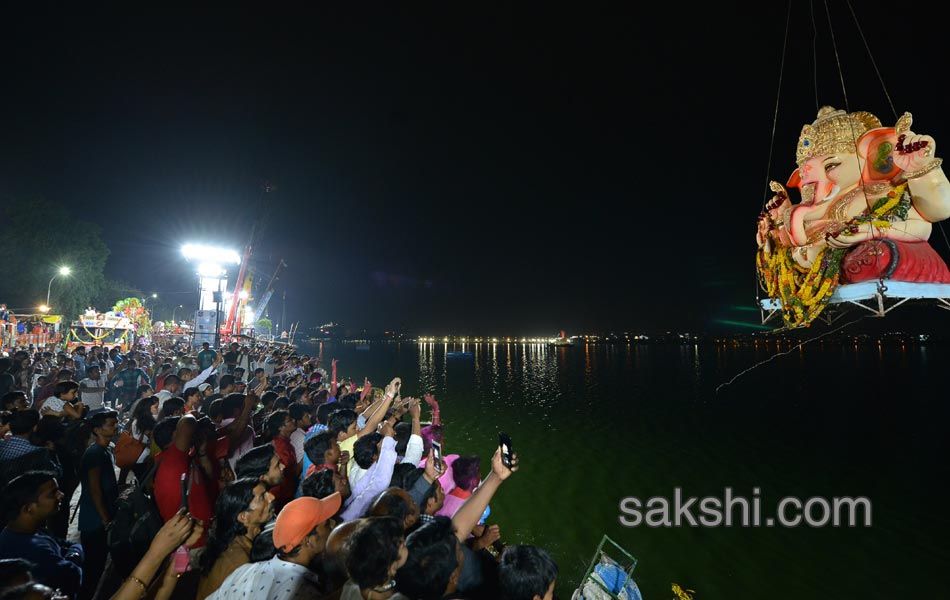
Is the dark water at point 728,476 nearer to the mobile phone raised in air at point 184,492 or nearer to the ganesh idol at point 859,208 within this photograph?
the ganesh idol at point 859,208

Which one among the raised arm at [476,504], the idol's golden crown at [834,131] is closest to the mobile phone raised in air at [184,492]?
the raised arm at [476,504]

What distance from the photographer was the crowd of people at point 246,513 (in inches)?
95.3

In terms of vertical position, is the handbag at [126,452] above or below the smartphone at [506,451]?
below

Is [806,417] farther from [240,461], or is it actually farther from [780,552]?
[240,461]

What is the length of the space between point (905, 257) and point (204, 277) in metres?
50.0

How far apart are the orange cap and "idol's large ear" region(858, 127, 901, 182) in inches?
231

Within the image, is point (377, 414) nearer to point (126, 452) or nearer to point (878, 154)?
point (126, 452)

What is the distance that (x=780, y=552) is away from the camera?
34.3 ft

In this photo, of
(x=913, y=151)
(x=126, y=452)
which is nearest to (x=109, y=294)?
(x=126, y=452)

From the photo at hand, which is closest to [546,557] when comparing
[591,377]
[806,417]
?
[806,417]

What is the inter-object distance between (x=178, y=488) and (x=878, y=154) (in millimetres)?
7468

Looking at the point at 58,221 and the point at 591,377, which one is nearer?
the point at 58,221

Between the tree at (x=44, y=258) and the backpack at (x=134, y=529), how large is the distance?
42314 millimetres

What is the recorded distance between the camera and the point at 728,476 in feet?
54.0
